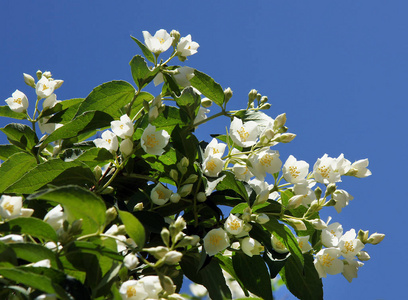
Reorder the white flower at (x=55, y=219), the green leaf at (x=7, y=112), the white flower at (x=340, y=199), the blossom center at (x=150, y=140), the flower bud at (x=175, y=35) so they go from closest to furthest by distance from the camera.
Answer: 1. the white flower at (x=55, y=219)
2. the blossom center at (x=150, y=140)
3. the white flower at (x=340, y=199)
4. the flower bud at (x=175, y=35)
5. the green leaf at (x=7, y=112)

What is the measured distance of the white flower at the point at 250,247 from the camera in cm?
132

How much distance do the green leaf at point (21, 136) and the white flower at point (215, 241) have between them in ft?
2.18

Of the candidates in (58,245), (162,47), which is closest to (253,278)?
(58,245)

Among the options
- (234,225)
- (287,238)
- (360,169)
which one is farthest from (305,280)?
(360,169)

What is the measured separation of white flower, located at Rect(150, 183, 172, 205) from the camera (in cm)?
136

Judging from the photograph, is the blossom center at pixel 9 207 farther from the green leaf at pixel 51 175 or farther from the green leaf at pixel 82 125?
the green leaf at pixel 82 125

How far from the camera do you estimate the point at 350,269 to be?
1503 millimetres

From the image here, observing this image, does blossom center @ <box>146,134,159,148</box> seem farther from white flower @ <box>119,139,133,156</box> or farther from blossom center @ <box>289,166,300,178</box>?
blossom center @ <box>289,166,300,178</box>

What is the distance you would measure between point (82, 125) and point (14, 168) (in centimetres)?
25

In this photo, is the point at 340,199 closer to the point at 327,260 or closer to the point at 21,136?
the point at 327,260

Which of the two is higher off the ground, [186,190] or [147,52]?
[147,52]

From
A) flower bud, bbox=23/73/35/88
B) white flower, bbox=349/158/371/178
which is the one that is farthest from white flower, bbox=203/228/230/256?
flower bud, bbox=23/73/35/88

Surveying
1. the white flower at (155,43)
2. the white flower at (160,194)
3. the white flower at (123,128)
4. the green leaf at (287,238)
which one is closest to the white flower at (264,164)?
the green leaf at (287,238)

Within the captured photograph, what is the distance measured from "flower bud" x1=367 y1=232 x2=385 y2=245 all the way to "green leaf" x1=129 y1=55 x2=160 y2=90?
33.3 inches
